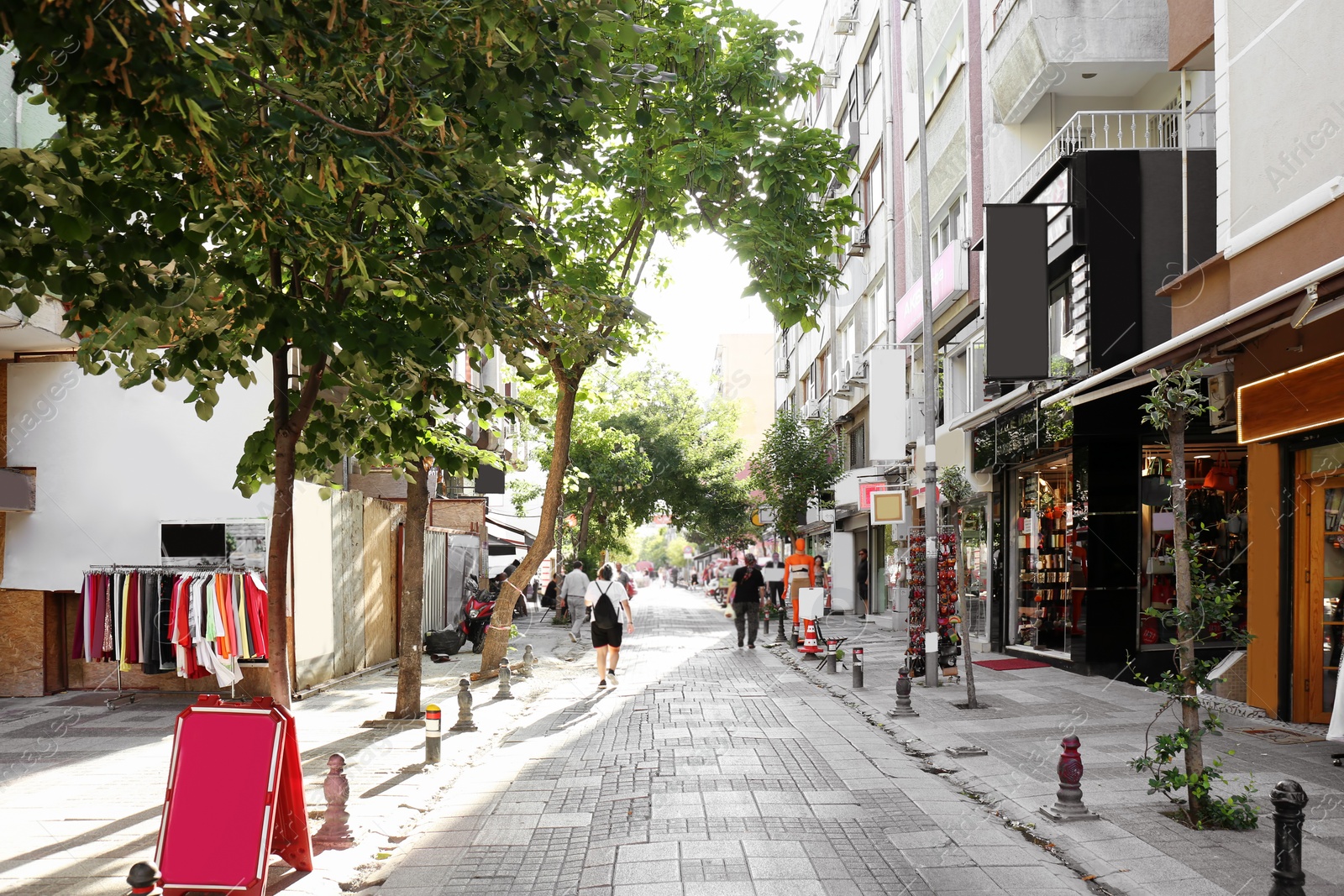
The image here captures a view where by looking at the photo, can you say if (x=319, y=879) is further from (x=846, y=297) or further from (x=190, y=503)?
(x=846, y=297)

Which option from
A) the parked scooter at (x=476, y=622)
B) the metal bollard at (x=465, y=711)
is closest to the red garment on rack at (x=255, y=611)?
the metal bollard at (x=465, y=711)

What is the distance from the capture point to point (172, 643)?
13109 millimetres

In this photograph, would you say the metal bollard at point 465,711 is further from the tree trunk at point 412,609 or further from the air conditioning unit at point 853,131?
the air conditioning unit at point 853,131

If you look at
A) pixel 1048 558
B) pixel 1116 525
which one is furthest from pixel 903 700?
pixel 1048 558

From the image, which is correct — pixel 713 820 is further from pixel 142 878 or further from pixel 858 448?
pixel 858 448

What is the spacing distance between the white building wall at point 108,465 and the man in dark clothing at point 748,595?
1093 centimetres

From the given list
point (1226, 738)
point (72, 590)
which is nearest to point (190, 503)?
point (72, 590)

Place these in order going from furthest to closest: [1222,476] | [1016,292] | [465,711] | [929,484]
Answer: [929,484], [1016,292], [1222,476], [465,711]

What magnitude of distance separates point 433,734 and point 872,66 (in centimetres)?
2934

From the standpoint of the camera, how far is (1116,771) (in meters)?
9.30

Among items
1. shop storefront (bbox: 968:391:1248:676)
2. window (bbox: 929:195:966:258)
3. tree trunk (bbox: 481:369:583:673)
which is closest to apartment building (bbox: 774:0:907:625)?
window (bbox: 929:195:966:258)

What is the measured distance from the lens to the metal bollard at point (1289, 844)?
5.46 meters

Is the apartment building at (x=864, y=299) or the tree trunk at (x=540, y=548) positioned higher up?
the apartment building at (x=864, y=299)

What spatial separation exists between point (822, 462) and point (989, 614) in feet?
52.3
